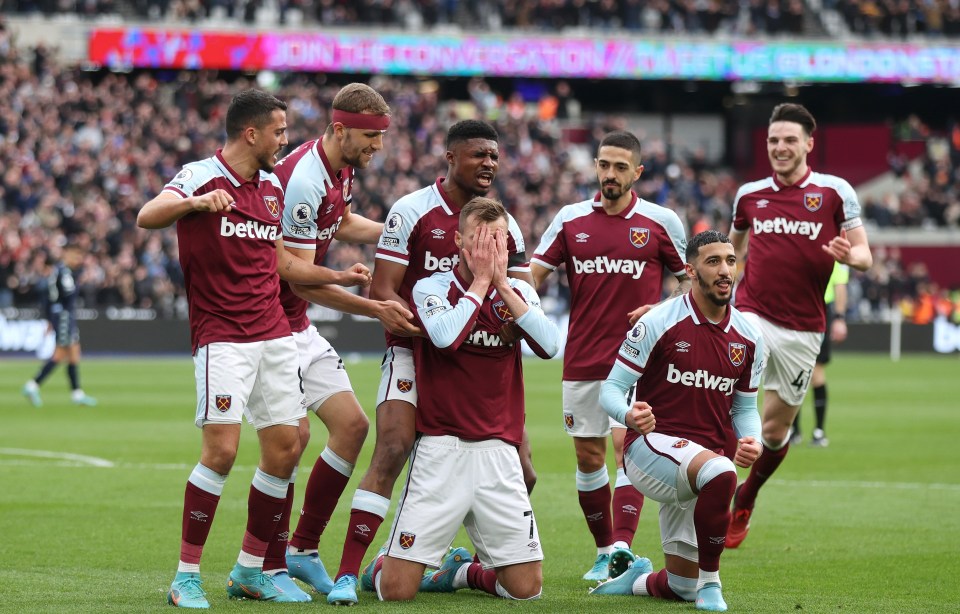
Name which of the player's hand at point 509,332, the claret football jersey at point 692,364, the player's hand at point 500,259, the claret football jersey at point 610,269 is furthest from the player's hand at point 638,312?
the player's hand at point 500,259

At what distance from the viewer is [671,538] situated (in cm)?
729

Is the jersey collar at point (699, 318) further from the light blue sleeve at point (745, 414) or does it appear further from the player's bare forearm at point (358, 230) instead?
the player's bare forearm at point (358, 230)

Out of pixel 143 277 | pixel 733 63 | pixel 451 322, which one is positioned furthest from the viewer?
pixel 733 63

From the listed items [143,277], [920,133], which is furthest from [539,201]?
[920,133]

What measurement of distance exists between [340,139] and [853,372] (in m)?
21.8

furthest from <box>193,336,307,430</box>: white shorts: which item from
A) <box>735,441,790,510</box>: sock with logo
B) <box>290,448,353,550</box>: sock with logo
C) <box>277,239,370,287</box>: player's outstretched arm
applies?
<box>735,441,790,510</box>: sock with logo

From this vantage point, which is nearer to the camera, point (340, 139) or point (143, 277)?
point (340, 139)

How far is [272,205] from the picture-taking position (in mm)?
7176

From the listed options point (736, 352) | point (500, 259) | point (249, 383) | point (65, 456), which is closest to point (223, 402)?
point (249, 383)

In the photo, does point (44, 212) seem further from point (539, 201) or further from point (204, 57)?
point (539, 201)

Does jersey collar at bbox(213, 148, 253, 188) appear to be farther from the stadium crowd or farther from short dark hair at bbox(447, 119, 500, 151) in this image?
the stadium crowd

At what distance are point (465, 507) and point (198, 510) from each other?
1.36 meters

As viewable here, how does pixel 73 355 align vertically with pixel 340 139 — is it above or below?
below

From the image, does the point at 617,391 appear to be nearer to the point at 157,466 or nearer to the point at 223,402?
the point at 223,402
